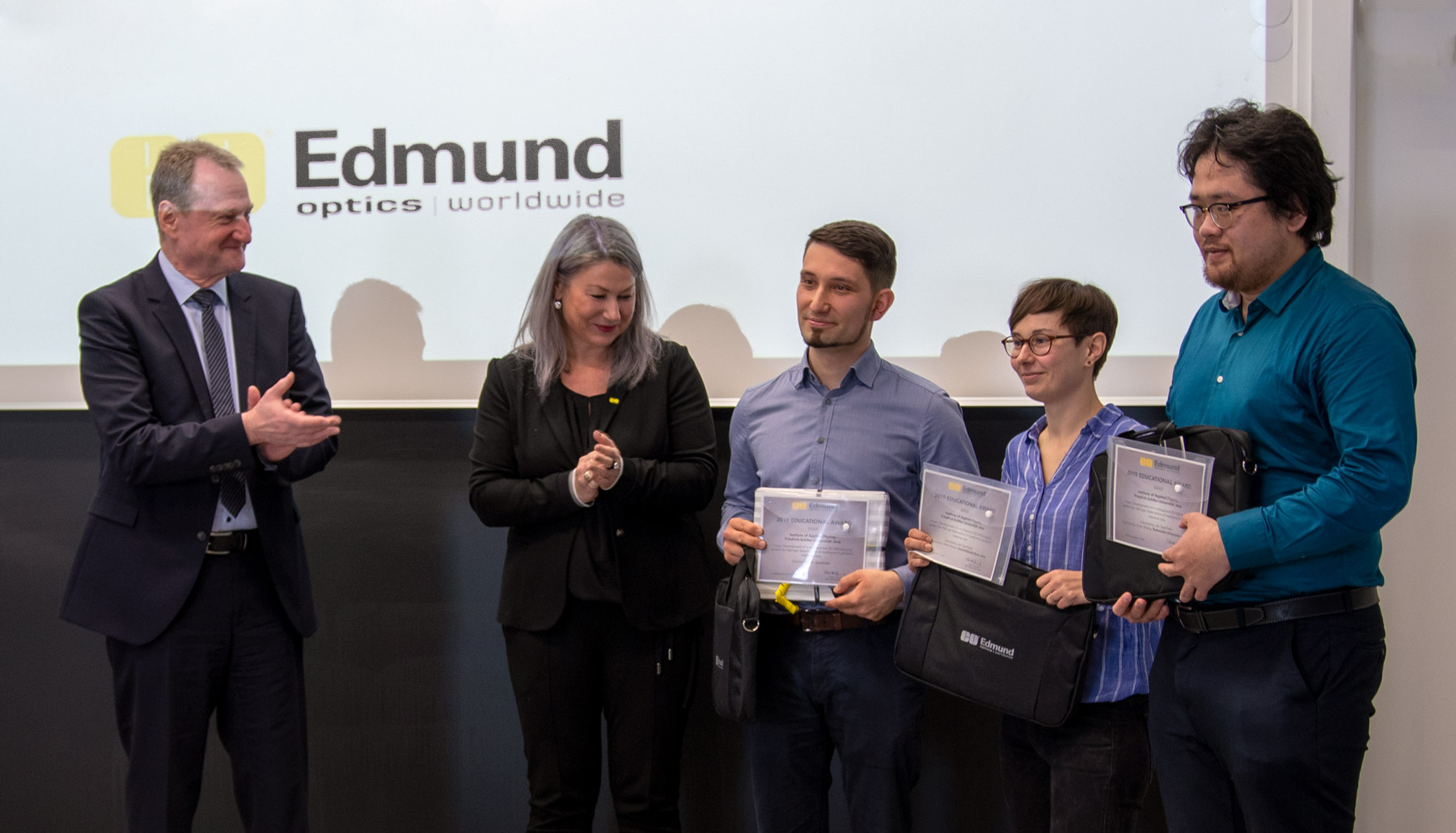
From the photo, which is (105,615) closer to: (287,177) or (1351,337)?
(287,177)

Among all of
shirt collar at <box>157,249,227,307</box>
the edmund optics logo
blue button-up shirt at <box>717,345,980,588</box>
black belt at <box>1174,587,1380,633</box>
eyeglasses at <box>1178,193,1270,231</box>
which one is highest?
the edmund optics logo

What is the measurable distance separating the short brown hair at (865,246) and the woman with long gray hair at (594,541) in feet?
1.76

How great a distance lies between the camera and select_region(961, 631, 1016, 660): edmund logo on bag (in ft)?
6.52

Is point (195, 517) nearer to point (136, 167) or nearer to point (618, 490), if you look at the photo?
point (618, 490)

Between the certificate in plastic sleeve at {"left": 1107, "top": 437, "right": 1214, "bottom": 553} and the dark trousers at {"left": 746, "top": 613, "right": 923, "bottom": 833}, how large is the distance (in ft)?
2.00

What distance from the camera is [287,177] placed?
3197mm

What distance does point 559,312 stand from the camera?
2541 mm

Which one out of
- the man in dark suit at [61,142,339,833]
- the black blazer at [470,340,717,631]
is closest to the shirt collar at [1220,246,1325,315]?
the black blazer at [470,340,717,631]

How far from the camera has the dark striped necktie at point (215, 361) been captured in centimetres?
237

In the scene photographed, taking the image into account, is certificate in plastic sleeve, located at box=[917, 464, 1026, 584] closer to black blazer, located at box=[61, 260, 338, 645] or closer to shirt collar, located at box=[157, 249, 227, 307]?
black blazer, located at box=[61, 260, 338, 645]

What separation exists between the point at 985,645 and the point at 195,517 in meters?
1.79

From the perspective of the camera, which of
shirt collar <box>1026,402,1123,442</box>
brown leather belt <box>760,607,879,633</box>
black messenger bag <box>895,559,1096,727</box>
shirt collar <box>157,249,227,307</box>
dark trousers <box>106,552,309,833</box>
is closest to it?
black messenger bag <box>895,559,1096,727</box>

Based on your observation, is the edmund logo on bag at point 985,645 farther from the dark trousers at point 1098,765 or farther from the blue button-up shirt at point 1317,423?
the blue button-up shirt at point 1317,423

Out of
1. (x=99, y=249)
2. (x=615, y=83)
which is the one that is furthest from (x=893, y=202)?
(x=99, y=249)
